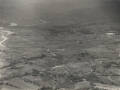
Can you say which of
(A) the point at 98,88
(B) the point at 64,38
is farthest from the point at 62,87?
(B) the point at 64,38

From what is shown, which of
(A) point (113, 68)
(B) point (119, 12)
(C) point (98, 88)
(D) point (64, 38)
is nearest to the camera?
(C) point (98, 88)

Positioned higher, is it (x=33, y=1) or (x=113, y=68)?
(x=33, y=1)

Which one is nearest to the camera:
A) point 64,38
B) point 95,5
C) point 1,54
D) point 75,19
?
point 1,54

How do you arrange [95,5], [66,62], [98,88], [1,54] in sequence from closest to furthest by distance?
[98,88]
[66,62]
[1,54]
[95,5]

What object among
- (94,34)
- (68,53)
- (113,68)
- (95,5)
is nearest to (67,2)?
(95,5)

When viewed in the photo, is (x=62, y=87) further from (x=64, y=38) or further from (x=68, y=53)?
(x=64, y=38)

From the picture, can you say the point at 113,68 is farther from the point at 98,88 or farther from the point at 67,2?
the point at 67,2

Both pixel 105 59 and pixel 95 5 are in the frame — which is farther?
pixel 95 5

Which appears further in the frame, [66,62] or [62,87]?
[66,62]

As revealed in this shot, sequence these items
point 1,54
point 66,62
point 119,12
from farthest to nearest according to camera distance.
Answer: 1. point 119,12
2. point 1,54
3. point 66,62
